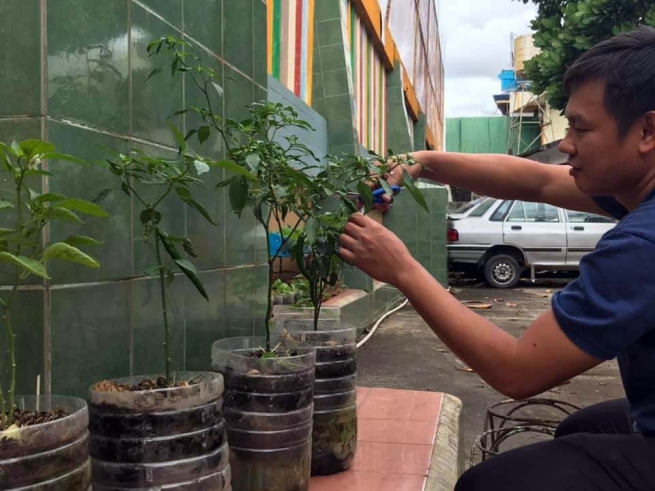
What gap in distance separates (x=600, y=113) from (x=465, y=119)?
25140mm

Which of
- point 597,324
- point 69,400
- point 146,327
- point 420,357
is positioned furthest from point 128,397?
point 420,357

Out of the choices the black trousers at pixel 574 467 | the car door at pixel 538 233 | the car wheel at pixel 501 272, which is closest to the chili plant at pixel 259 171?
the black trousers at pixel 574 467

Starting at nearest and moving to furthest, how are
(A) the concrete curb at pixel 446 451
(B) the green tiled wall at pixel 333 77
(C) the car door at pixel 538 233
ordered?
(A) the concrete curb at pixel 446 451 → (B) the green tiled wall at pixel 333 77 → (C) the car door at pixel 538 233

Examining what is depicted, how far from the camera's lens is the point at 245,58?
253 centimetres

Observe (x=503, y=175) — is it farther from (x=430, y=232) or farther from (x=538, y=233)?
(x=538, y=233)

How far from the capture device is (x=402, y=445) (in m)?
2.53

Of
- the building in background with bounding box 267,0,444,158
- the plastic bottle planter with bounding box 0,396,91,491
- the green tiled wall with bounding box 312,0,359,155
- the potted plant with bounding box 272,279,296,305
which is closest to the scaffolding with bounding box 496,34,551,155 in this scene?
the building in background with bounding box 267,0,444,158

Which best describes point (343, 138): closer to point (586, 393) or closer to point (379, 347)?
point (379, 347)

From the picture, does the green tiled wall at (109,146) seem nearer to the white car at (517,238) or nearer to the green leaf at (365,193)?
the green leaf at (365,193)

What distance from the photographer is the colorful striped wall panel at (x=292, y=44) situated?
15.7 ft

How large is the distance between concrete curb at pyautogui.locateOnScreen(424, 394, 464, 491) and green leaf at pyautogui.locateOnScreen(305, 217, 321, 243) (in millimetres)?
957

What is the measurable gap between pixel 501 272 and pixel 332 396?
9.01 m

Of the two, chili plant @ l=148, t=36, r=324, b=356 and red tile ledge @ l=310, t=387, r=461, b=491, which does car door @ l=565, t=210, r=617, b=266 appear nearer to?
red tile ledge @ l=310, t=387, r=461, b=491

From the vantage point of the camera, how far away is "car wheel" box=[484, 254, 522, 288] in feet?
34.9
